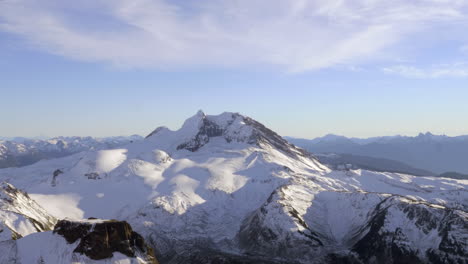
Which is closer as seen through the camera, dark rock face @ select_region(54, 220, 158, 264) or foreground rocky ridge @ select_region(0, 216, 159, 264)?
foreground rocky ridge @ select_region(0, 216, 159, 264)

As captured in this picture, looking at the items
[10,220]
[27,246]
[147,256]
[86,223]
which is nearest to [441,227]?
[147,256]

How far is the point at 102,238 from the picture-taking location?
110375 millimetres

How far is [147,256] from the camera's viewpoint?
114 m

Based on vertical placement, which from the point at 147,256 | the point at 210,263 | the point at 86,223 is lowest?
the point at 210,263

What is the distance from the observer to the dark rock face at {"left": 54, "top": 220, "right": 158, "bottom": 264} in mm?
108125

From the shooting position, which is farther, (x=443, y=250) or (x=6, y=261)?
(x=443, y=250)

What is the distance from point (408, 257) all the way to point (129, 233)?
398ft

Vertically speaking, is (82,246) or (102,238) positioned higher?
(102,238)

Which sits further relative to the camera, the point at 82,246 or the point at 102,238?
the point at 102,238

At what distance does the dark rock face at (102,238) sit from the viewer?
355 feet

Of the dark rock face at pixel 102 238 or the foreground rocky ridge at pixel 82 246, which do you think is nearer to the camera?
the foreground rocky ridge at pixel 82 246

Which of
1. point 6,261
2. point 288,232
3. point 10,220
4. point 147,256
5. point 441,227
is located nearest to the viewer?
point 6,261

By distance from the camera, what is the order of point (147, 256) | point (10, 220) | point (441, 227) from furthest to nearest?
point (441, 227)
point (10, 220)
point (147, 256)

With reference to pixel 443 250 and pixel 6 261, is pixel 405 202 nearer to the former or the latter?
pixel 443 250
